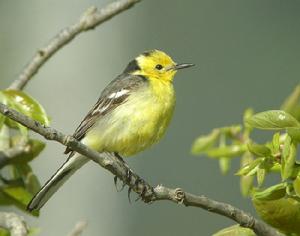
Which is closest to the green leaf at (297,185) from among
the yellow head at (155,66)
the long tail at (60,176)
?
the long tail at (60,176)

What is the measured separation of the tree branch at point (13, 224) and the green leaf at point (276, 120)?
796 mm

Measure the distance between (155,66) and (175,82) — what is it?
92.9 inches

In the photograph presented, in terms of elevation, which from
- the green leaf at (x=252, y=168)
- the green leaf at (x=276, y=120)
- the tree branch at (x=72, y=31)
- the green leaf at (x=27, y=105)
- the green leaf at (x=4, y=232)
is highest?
the tree branch at (x=72, y=31)

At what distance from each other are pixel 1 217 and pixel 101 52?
4.08m

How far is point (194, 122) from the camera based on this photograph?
6.62m

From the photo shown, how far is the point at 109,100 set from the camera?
3.90 m

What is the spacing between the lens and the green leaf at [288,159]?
2.07 metres

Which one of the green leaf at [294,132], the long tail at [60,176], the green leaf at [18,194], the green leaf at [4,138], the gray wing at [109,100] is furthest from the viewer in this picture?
the gray wing at [109,100]

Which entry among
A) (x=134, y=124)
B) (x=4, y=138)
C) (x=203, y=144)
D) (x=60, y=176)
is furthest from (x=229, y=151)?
(x=60, y=176)

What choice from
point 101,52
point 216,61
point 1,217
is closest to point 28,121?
point 1,217

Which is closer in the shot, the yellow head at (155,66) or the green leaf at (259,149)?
the green leaf at (259,149)

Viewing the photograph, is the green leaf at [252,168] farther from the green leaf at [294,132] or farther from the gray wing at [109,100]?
the gray wing at [109,100]

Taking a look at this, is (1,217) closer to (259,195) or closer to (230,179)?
(259,195)

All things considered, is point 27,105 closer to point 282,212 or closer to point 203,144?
point 203,144
